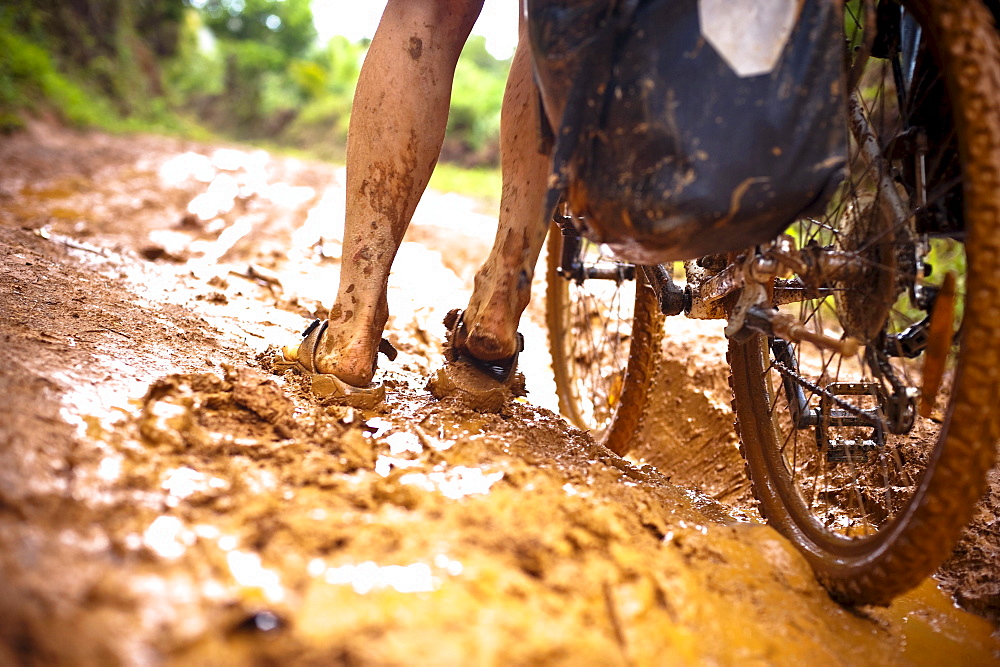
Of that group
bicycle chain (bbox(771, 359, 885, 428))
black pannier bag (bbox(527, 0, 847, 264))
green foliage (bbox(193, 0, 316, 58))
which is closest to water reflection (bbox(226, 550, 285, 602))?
black pannier bag (bbox(527, 0, 847, 264))

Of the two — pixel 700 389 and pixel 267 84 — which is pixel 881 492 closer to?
pixel 700 389

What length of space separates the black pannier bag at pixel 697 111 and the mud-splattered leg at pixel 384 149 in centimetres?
39

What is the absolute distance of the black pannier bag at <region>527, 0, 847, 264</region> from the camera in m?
0.78

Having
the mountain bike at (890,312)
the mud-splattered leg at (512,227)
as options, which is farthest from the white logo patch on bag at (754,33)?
the mud-splattered leg at (512,227)

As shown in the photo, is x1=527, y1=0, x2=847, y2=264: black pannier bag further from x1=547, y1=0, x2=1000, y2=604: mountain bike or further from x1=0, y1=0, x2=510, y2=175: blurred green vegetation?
x1=0, y1=0, x2=510, y2=175: blurred green vegetation

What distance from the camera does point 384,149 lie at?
119 cm

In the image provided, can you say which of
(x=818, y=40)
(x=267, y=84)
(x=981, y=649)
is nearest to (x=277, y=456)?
(x=818, y=40)

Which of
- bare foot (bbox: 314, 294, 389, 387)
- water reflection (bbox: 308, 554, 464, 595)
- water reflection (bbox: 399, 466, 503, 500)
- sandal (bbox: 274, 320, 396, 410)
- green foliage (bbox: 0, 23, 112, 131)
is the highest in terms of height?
green foliage (bbox: 0, 23, 112, 131)

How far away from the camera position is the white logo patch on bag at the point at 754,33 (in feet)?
2.54

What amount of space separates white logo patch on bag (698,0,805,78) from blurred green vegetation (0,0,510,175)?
5924mm

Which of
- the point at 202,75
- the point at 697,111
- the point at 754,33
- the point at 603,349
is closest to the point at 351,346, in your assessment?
the point at 697,111

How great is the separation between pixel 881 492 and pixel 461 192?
5467 millimetres

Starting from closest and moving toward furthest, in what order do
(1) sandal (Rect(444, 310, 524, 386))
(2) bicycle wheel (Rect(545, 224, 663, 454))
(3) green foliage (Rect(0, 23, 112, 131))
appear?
(1) sandal (Rect(444, 310, 524, 386)) → (2) bicycle wheel (Rect(545, 224, 663, 454)) → (3) green foliage (Rect(0, 23, 112, 131))

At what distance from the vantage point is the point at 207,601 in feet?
1.97
